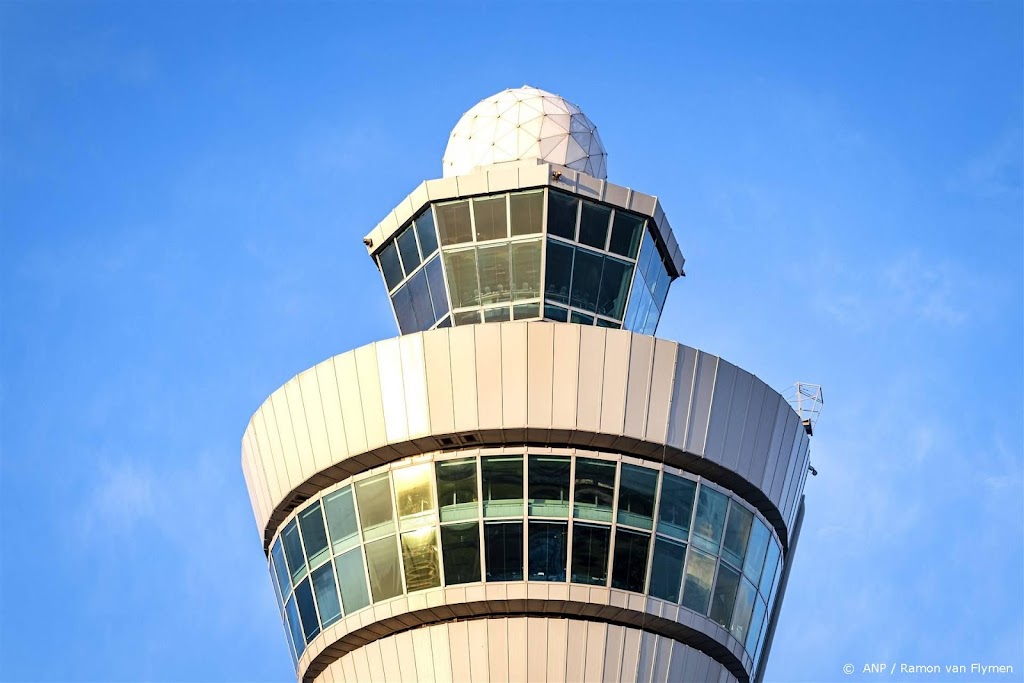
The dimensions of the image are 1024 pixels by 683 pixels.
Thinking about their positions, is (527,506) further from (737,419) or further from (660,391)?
(737,419)

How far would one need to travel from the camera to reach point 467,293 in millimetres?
41094

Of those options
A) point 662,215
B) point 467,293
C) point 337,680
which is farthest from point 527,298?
point 337,680

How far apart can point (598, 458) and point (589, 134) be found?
12117 millimetres

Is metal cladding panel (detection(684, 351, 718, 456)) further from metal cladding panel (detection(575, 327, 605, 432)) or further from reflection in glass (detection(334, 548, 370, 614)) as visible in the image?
reflection in glass (detection(334, 548, 370, 614))

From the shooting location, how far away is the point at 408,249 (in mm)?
43125

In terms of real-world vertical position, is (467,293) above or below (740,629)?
above

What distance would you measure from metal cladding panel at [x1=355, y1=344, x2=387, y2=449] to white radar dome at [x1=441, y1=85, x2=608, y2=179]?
892 centimetres

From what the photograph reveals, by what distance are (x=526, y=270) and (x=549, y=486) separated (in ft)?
22.6

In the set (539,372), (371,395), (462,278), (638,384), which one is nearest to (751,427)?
(638,384)

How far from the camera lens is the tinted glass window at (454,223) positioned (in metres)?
41.7

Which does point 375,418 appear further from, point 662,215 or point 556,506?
point 662,215

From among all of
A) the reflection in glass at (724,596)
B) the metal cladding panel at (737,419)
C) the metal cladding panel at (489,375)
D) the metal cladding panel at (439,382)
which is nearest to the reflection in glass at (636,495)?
the metal cladding panel at (737,419)

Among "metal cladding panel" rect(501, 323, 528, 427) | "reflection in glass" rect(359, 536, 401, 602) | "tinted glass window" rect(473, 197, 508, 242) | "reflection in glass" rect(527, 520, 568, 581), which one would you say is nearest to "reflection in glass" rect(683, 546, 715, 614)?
"reflection in glass" rect(527, 520, 568, 581)

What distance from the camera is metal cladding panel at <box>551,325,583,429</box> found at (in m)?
36.2
